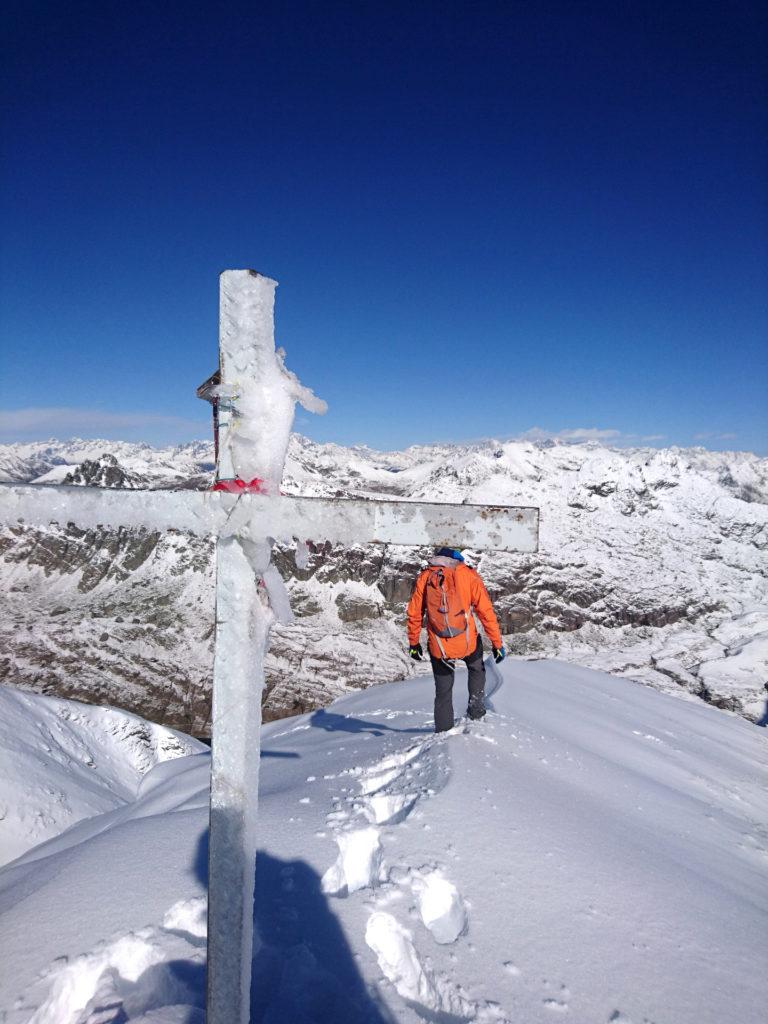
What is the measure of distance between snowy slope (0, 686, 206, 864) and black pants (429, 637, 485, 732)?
35.2 ft

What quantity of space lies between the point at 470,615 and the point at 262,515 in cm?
534

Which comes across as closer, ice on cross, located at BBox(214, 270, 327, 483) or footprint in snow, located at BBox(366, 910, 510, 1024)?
ice on cross, located at BBox(214, 270, 327, 483)


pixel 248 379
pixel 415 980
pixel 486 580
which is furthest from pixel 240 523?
pixel 486 580

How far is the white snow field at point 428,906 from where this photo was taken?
9.62 feet

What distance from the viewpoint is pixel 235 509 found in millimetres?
1836

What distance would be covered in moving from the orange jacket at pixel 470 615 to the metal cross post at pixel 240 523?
483 centimetres

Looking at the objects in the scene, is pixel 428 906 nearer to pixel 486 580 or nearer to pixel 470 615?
pixel 470 615

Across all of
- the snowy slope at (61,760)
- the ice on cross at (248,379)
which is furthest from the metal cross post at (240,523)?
the snowy slope at (61,760)

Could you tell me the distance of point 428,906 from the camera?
3.57 metres

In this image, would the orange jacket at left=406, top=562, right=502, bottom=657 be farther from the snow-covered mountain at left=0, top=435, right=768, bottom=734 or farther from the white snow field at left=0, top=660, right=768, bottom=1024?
the snow-covered mountain at left=0, top=435, right=768, bottom=734

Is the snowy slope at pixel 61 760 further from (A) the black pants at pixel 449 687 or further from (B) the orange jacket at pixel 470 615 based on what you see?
(B) the orange jacket at pixel 470 615

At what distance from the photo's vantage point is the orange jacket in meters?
6.64

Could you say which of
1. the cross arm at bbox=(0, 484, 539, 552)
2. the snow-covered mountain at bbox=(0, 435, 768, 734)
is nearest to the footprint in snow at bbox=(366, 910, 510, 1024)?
the cross arm at bbox=(0, 484, 539, 552)

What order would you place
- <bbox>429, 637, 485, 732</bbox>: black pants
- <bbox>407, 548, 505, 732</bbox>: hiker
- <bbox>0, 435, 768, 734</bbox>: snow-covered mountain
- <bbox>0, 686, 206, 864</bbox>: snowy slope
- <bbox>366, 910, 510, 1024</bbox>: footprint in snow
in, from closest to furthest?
<bbox>366, 910, 510, 1024</bbox>: footprint in snow → <bbox>407, 548, 505, 732</bbox>: hiker → <bbox>429, 637, 485, 732</bbox>: black pants → <bbox>0, 686, 206, 864</bbox>: snowy slope → <bbox>0, 435, 768, 734</bbox>: snow-covered mountain
